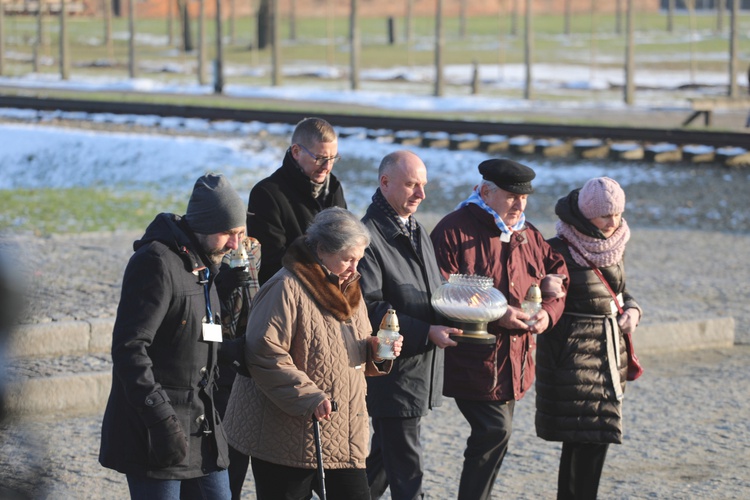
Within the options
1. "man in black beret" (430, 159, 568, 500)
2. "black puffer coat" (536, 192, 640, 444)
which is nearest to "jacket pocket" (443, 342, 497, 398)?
"man in black beret" (430, 159, 568, 500)

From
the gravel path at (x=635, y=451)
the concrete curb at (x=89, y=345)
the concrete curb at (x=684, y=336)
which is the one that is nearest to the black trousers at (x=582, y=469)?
the gravel path at (x=635, y=451)

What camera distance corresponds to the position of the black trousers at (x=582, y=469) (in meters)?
6.42

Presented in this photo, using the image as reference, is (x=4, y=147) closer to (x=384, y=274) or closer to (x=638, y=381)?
(x=638, y=381)

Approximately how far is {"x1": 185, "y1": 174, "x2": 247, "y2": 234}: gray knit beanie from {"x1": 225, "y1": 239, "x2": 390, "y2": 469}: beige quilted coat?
26cm

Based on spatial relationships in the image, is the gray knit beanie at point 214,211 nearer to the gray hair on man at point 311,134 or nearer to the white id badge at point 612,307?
the gray hair on man at point 311,134

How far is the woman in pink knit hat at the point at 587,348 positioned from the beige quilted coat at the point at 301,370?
1.53 m

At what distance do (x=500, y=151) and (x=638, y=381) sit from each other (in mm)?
12840

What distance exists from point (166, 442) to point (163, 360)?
33 centimetres

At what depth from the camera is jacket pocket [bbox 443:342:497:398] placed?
19.6 feet

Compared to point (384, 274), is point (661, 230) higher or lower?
lower

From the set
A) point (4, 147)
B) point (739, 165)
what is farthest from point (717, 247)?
point (4, 147)

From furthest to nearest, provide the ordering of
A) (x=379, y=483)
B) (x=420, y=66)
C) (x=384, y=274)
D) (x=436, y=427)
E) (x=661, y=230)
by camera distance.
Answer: (x=420, y=66)
(x=661, y=230)
(x=436, y=427)
(x=379, y=483)
(x=384, y=274)

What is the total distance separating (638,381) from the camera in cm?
952

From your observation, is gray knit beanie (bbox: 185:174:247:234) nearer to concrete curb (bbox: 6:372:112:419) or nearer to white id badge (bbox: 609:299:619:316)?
white id badge (bbox: 609:299:619:316)
